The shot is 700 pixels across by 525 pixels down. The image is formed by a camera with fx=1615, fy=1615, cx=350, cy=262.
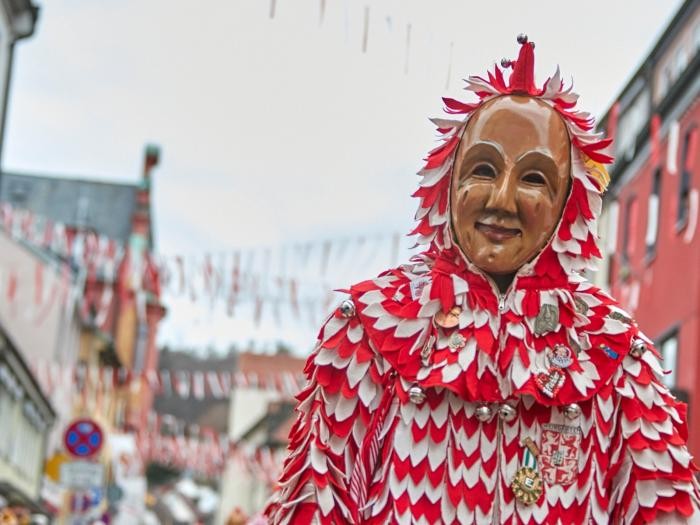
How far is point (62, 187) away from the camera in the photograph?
180 ft

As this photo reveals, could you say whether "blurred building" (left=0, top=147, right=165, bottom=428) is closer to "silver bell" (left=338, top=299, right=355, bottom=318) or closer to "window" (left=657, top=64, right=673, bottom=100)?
"window" (left=657, top=64, right=673, bottom=100)

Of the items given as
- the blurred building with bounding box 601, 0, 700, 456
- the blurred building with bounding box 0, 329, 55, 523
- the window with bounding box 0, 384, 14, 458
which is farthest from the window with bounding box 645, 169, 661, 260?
the window with bounding box 0, 384, 14, 458

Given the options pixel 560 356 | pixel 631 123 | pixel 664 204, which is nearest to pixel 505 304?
pixel 560 356

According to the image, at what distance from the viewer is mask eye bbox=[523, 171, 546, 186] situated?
164 inches

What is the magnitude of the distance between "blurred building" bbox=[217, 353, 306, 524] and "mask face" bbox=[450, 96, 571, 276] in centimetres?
5496

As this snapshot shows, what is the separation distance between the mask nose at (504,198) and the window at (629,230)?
70.1 ft

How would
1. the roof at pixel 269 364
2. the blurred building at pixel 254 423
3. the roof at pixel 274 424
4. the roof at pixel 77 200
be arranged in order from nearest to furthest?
the roof at pixel 77 200 → the roof at pixel 274 424 → the blurred building at pixel 254 423 → the roof at pixel 269 364

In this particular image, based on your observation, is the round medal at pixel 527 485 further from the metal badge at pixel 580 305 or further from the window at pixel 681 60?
the window at pixel 681 60

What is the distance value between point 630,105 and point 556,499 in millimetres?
22885

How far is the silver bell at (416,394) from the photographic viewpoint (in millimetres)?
4062

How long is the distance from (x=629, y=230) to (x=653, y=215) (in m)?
3.31

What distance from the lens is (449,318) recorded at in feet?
13.6

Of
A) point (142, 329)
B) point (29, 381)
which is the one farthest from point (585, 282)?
point (142, 329)

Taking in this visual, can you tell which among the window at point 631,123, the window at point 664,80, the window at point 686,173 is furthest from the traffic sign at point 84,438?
the window at point 631,123
